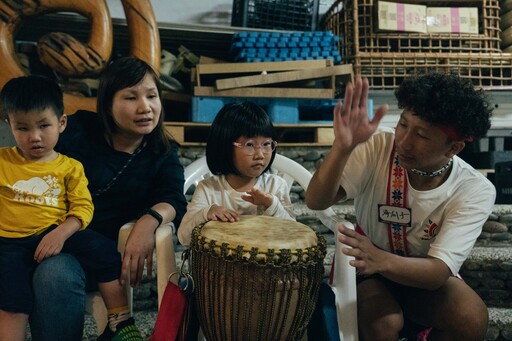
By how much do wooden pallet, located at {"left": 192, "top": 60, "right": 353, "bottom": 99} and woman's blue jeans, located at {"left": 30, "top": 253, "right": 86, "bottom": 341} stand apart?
176 cm

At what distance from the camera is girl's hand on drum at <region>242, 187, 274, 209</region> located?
1391 mm

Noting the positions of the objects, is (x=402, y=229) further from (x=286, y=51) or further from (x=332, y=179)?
(x=286, y=51)

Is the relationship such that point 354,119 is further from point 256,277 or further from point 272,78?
point 272,78

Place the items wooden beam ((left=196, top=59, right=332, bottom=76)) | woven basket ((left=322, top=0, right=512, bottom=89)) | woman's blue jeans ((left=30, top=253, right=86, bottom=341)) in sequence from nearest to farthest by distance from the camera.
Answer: woman's blue jeans ((left=30, top=253, right=86, bottom=341)) → wooden beam ((left=196, top=59, right=332, bottom=76)) → woven basket ((left=322, top=0, right=512, bottom=89))

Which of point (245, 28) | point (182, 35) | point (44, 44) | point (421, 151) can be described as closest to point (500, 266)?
point (421, 151)

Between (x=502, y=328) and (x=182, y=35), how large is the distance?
2.88 meters

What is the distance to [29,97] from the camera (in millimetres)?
1299

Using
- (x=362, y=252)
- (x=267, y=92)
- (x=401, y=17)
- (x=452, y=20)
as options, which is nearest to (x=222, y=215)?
(x=362, y=252)

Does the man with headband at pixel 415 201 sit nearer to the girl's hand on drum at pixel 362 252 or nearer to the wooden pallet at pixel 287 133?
the girl's hand on drum at pixel 362 252

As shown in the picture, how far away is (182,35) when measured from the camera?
3230mm

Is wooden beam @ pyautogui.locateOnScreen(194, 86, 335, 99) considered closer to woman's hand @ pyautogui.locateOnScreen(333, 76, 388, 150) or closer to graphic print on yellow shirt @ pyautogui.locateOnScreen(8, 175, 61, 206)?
graphic print on yellow shirt @ pyautogui.locateOnScreen(8, 175, 61, 206)

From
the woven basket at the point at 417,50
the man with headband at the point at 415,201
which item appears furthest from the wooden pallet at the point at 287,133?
the man with headband at the point at 415,201

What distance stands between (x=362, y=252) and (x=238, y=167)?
0.59 m

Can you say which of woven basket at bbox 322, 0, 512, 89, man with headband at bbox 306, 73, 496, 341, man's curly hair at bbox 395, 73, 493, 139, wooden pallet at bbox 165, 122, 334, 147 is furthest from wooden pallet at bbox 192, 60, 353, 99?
man's curly hair at bbox 395, 73, 493, 139
